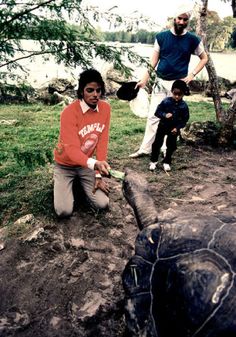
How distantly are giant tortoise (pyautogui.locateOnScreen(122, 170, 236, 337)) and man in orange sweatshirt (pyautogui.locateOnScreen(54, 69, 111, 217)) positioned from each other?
121cm

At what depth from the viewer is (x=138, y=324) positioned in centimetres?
225

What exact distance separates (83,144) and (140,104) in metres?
1.92

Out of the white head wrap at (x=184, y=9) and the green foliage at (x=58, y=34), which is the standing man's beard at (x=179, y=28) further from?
the green foliage at (x=58, y=34)

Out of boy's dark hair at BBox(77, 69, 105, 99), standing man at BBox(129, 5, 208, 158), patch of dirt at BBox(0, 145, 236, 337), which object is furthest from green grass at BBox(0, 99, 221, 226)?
standing man at BBox(129, 5, 208, 158)

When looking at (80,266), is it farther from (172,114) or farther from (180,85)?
(180,85)

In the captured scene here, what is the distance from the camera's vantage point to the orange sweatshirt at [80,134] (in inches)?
142

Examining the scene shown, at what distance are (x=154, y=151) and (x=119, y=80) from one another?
932 cm

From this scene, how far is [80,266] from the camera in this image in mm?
3148

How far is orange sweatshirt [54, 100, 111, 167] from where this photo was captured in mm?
3615

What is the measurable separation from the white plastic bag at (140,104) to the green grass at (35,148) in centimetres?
69

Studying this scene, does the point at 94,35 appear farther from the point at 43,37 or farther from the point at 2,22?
the point at 2,22

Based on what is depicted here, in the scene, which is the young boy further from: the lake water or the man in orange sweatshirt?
the man in orange sweatshirt

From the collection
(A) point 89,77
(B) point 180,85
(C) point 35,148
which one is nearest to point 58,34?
(A) point 89,77

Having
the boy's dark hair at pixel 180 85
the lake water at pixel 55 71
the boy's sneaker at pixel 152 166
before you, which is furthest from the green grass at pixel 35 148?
the boy's dark hair at pixel 180 85
